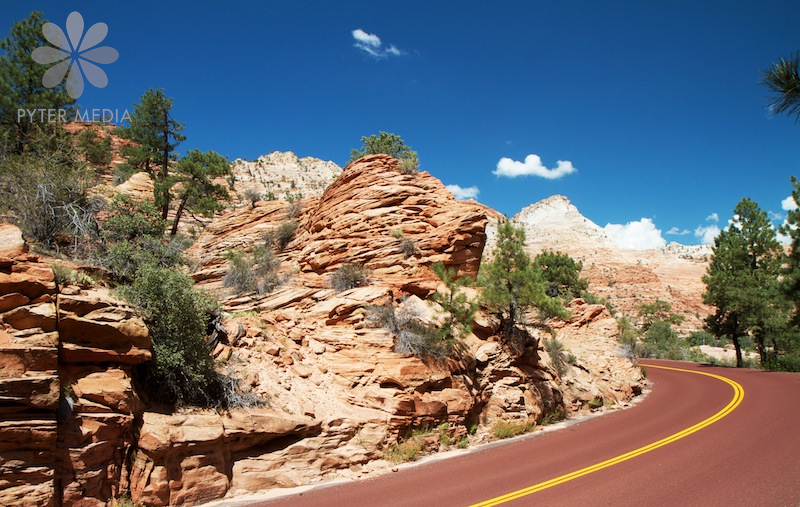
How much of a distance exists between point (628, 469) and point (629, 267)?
71.1 metres

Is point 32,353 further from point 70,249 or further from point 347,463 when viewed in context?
point 347,463

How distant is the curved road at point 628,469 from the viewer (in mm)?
6570

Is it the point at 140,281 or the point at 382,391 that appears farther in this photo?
the point at 382,391

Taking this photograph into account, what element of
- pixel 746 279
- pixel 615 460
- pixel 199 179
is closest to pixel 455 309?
pixel 615 460

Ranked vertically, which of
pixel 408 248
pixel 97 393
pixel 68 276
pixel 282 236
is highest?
pixel 282 236

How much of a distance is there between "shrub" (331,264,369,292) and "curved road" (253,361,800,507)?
5898 mm

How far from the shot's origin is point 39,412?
5668 millimetres

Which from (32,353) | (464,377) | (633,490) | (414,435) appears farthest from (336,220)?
(633,490)

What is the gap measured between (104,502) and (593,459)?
871cm

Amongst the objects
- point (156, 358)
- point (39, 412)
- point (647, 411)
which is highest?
point (156, 358)

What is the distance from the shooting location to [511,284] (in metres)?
14.1

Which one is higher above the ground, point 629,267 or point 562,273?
point 629,267

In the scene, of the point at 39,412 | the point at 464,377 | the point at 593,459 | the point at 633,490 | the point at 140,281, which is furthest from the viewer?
the point at 464,377

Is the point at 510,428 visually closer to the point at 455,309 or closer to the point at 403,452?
the point at 455,309
